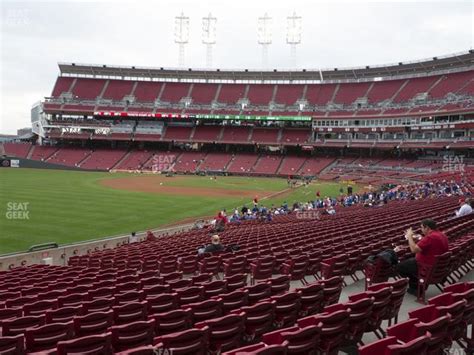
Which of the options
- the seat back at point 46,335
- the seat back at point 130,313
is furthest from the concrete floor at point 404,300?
the seat back at point 46,335

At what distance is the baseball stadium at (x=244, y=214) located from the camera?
17.9ft

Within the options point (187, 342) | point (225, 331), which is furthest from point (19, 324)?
point (225, 331)

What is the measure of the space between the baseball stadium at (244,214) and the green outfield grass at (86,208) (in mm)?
249

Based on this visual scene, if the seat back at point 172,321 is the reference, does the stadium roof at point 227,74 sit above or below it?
above

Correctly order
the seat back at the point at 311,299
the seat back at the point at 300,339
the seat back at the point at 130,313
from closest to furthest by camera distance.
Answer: the seat back at the point at 300,339 < the seat back at the point at 130,313 < the seat back at the point at 311,299

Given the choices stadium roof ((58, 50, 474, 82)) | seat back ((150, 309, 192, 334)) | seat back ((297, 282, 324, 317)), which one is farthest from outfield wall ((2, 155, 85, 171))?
seat back ((297, 282, 324, 317))

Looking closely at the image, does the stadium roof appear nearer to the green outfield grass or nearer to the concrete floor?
the green outfield grass

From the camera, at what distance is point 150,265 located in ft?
40.3

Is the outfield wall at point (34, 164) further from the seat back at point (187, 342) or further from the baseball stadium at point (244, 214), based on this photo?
the seat back at point (187, 342)

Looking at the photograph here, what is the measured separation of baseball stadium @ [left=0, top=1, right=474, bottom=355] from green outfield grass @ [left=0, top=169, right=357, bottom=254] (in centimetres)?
25

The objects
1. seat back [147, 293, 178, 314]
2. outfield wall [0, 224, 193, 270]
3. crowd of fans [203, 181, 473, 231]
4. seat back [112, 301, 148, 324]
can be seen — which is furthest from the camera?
crowd of fans [203, 181, 473, 231]

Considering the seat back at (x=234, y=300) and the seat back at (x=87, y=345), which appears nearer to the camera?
the seat back at (x=87, y=345)

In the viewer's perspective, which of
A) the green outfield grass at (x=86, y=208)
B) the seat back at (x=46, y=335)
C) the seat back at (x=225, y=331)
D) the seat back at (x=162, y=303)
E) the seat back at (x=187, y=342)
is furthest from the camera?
the green outfield grass at (x=86, y=208)

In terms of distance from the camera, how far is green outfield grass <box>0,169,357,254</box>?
23.5 meters
